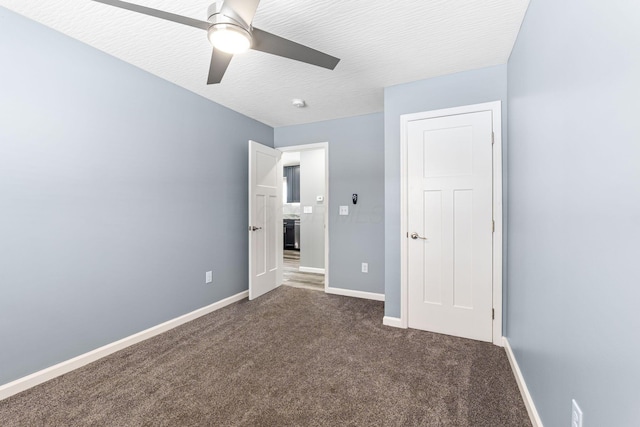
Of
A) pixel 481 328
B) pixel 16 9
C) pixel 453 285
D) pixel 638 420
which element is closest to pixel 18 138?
pixel 16 9

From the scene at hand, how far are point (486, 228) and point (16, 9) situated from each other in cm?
376

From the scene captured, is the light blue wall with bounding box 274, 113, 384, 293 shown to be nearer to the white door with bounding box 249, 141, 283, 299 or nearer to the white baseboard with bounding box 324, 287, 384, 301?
the white baseboard with bounding box 324, 287, 384, 301

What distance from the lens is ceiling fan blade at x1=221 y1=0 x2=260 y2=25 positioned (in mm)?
1330

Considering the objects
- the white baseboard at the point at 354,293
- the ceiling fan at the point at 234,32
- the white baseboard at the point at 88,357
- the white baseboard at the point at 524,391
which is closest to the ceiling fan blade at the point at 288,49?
the ceiling fan at the point at 234,32

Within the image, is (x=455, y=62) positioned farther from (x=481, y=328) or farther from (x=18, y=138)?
(x=18, y=138)

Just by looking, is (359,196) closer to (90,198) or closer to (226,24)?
(226,24)

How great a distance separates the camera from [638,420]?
2.34 feet

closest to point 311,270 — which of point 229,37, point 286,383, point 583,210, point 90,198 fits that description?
point 286,383

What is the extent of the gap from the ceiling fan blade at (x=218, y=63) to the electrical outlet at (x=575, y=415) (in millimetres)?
2409

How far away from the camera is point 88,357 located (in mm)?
2154

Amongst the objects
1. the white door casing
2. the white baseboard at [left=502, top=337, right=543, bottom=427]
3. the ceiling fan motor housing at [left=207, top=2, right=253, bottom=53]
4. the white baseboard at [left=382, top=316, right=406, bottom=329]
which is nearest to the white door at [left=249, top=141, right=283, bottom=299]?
the white baseboard at [left=382, top=316, right=406, bottom=329]

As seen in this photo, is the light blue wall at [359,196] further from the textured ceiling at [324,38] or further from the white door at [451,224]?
the white door at [451,224]

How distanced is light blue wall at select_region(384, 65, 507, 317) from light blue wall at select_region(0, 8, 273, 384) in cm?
205

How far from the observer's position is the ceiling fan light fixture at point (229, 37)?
1441 millimetres
